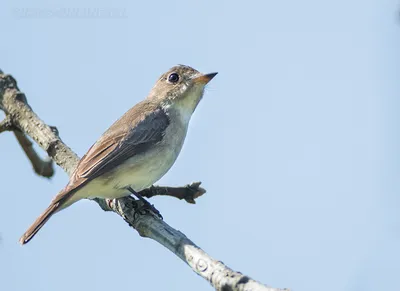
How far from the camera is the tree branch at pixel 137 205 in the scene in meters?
3.90

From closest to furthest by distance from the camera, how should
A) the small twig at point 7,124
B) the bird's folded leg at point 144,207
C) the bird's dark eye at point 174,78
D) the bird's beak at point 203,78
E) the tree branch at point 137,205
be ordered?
the tree branch at point 137,205 → the bird's folded leg at point 144,207 → the small twig at point 7,124 → the bird's beak at point 203,78 → the bird's dark eye at point 174,78

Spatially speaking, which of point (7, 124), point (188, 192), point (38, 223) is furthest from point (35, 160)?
point (188, 192)

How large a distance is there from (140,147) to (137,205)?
2.93 feet

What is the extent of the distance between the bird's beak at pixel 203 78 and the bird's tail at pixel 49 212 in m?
2.09

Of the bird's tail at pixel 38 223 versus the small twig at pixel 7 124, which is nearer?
the bird's tail at pixel 38 223

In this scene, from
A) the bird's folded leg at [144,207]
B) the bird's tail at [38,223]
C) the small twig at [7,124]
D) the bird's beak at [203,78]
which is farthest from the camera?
the bird's beak at [203,78]

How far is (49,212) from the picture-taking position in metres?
5.85

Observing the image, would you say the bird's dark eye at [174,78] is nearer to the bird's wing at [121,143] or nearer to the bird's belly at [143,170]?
the bird's wing at [121,143]

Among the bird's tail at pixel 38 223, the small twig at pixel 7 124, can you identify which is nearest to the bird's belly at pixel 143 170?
the bird's tail at pixel 38 223

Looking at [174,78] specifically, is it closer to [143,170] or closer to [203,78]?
[203,78]

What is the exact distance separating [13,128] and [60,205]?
133 cm

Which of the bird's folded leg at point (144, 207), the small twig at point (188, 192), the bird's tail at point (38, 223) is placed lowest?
the bird's tail at point (38, 223)

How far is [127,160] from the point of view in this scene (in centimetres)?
667

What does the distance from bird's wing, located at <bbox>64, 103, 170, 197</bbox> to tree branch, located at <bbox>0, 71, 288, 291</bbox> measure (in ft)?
0.89
